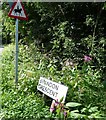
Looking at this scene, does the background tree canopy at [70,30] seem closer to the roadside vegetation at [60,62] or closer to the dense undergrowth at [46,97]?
the roadside vegetation at [60,62]

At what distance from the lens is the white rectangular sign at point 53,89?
3.73 m

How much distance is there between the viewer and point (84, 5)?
6.68 meters

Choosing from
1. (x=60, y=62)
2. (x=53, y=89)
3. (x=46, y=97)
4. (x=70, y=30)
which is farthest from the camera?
(x=70, y=30)

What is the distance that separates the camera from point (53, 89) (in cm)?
396

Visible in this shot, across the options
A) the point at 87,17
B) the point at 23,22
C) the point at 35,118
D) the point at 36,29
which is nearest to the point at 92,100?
the point at 35,118

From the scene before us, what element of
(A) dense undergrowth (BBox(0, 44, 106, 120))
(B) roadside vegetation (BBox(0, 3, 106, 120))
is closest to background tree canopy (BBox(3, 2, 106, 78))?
(B) roadside vegetation (BBox(0, 3, 106, 120))

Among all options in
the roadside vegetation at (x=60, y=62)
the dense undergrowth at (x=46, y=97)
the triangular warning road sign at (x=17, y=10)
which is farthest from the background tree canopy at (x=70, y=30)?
the triangular warning road sign at (x=17, y=10)

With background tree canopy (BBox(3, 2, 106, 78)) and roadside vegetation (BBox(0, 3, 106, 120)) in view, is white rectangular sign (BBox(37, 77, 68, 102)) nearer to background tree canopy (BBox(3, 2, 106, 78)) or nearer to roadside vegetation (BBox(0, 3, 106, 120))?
roadside vegetation (BBox(0, 3, 106, 120))

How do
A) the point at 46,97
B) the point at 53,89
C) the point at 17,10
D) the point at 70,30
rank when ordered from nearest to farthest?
the point at 53,89 < the point at 46,97 < the point at 17,10 < the point at 70,30

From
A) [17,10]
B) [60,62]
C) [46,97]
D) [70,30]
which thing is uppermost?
[17,10]

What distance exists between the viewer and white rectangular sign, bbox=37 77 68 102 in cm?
373

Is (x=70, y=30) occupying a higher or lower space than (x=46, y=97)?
higher

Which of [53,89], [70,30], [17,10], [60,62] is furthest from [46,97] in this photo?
[70,30]

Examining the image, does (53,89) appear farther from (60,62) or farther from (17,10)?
(60,62)
